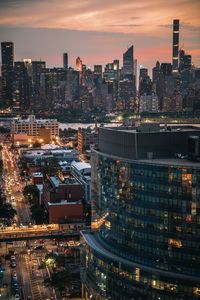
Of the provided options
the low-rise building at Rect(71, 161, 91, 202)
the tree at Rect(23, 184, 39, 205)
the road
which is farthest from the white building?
the road

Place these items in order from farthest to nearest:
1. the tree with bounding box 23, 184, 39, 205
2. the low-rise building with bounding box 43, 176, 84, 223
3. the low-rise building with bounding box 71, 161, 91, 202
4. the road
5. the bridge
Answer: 1. the tree with bounding box 23, 184, 39, 205
2. the low-rise building with bounding box 71, 161, 91, 202
3. the low-rise building with bounding box 43, 176, 84, 223
4. the bridge
5. the road

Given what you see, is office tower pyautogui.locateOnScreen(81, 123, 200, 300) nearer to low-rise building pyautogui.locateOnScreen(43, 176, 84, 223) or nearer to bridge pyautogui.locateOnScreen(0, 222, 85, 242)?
bridge pyautogui.locateOnScreen(0, 222, 85, 242)

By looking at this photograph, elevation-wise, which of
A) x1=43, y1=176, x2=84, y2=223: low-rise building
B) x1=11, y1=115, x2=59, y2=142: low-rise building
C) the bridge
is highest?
x1=11, y1=115, x2=59, y2=142: low-rise building

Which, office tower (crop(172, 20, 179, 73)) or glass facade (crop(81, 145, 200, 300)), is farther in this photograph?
office tower (crop(172, 20, 179, 73))

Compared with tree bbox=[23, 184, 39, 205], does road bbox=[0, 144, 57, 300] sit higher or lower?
lower

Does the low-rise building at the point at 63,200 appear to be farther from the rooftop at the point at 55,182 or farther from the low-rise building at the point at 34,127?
the low-rise building at the point at 34,127

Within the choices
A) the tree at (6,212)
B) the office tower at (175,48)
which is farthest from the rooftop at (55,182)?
the office tower at (175,48)

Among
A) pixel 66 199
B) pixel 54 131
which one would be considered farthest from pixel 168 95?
pixel 66 199

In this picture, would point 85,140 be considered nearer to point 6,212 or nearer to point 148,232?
point 6,212

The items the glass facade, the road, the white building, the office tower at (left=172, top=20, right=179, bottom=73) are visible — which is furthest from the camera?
the office tower at (left=172, top=20, right=179, bottom=73)
